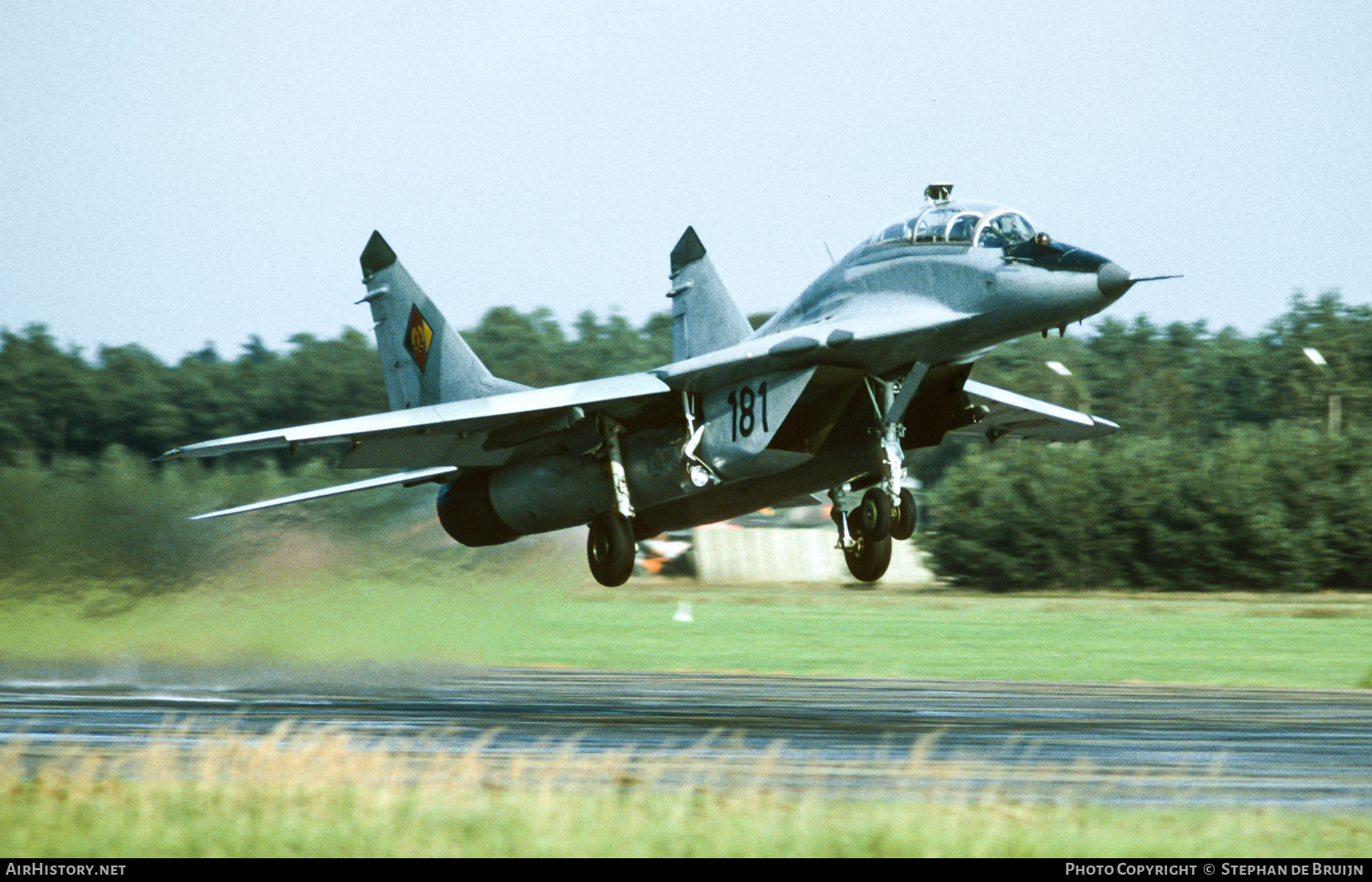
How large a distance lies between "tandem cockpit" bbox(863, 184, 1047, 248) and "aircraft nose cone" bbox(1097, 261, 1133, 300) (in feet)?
A: 3.41

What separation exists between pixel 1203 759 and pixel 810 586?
42.6 meters

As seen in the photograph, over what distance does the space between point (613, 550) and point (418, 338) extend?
6578 mm

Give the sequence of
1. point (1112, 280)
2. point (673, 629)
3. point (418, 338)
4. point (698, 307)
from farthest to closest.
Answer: point (673, 629), point (418, 338), point (698, 307), point (1112, 280)

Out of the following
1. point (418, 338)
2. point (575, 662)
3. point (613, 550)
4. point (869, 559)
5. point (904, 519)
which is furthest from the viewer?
point (575, 662)

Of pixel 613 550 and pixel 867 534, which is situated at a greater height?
pixel 867 534

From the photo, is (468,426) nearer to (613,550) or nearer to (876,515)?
(613,550)

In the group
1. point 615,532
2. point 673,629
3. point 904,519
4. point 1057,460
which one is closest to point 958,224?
point 904,519

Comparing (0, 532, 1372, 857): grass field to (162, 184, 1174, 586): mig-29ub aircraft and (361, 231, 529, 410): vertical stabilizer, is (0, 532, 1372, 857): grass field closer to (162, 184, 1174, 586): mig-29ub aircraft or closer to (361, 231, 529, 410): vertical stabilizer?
(162, 184, 1174, 586): mig-29ub aircraft

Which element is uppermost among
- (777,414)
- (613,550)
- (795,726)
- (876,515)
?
(777,414)

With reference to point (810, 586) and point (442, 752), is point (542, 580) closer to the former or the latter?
point (442, 752)

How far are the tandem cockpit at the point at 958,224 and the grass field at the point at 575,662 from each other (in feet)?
24.8

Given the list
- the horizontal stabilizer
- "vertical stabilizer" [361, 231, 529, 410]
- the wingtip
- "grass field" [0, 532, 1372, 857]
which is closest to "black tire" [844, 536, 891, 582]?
"grass field" [0, 532, 1372, 857]

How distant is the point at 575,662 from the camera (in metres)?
33.3

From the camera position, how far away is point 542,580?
25.2 meters
